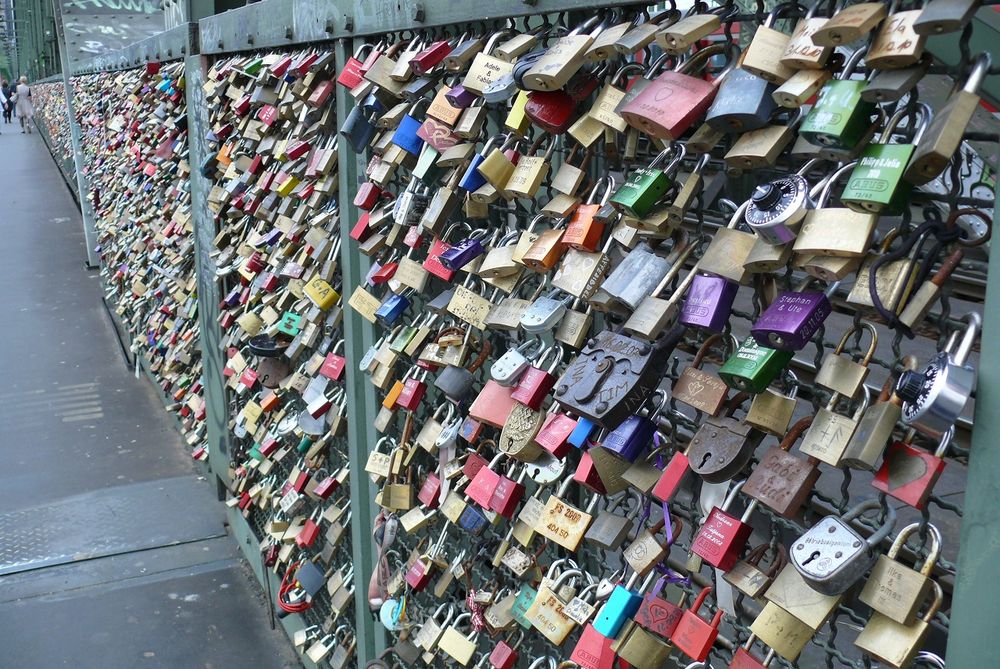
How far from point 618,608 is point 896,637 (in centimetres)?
46

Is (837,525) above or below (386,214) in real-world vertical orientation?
above

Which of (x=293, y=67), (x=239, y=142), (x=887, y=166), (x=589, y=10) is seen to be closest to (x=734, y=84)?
(x=887, y=166)

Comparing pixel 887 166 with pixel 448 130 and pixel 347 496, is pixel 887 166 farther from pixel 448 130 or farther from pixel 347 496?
pixel 347 496

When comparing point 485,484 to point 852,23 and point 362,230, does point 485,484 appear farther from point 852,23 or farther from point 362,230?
point 852,23

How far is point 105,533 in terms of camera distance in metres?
4.33

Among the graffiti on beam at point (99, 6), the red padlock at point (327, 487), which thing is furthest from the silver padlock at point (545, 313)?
the graffiti on beam at point (99, 6)

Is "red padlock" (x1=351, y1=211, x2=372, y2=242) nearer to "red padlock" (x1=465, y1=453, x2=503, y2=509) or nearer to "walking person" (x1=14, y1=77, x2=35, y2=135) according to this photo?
"red padlock" (x1=465, y1=453, x2=503, y2=509)

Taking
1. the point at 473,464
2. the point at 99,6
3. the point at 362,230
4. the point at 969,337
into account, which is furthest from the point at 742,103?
the point at 99,6

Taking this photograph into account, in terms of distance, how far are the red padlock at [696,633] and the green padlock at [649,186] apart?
0.54 m

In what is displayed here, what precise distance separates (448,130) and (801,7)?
840 mm

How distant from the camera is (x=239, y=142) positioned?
365 cm

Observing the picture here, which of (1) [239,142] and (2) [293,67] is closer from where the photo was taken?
(2) [293,67]

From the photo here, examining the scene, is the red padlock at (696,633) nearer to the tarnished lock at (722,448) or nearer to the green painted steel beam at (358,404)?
the tarnished lock at (722,448)

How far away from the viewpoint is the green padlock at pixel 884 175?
973mm
